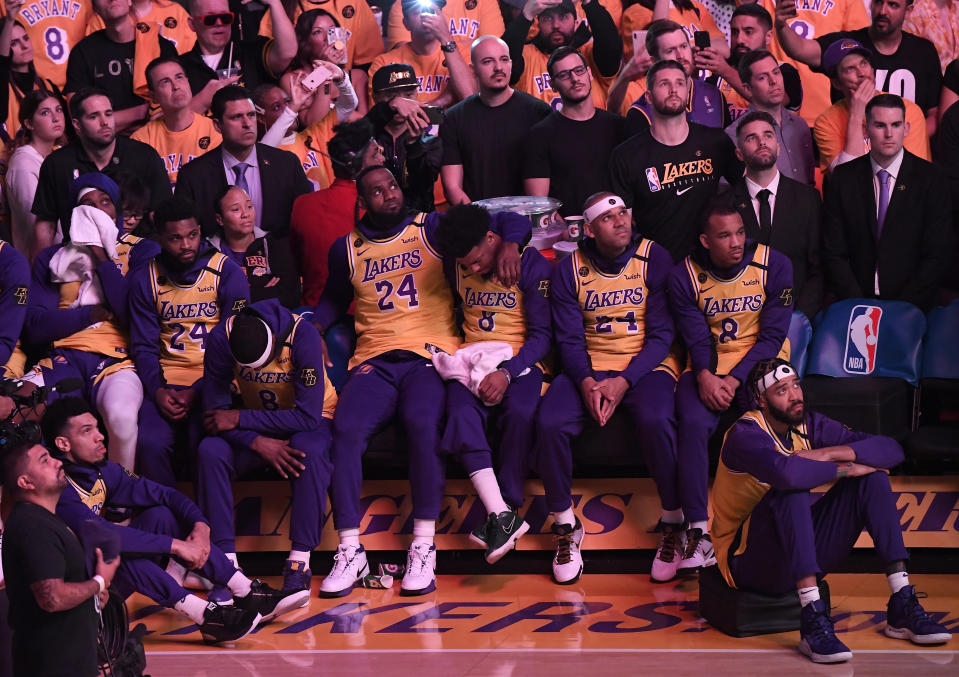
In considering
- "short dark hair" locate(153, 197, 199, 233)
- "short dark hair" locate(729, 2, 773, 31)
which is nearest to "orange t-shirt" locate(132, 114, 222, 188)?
"short dark hair" locate(153, 197, 199, 233)

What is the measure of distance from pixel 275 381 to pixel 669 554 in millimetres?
2156

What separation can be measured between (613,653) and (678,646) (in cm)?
30

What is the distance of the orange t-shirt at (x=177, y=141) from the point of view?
8.44 metres

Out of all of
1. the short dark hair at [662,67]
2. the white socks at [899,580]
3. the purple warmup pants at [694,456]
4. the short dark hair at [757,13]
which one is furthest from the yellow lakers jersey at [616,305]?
the short dark hair at [757,13]

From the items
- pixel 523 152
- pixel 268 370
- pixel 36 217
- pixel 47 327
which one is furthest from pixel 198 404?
pixel 523 152

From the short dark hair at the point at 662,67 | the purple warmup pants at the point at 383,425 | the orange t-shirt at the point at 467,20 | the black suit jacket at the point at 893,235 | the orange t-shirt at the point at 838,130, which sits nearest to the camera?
the purple warmup pants at the point at 383,425

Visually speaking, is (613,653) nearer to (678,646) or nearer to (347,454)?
(678,646)

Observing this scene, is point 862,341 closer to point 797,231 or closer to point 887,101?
point 797,231

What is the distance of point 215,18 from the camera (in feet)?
29.5

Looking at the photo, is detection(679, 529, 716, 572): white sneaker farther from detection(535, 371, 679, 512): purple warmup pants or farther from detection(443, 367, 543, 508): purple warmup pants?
detection(443, 367, 543, 508): purple warmup pants

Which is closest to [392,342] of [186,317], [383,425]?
[383,425]

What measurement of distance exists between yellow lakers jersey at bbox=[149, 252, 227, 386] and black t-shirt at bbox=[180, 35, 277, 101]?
2.36m

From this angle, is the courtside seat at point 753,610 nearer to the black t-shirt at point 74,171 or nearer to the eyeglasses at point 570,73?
the eyeglasses at point 570,73

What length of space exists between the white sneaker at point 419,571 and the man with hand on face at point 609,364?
2.07ft
